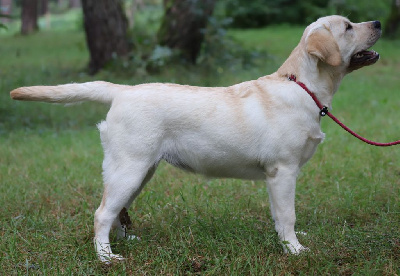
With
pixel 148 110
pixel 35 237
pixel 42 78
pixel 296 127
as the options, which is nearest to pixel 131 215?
pixel 35 237

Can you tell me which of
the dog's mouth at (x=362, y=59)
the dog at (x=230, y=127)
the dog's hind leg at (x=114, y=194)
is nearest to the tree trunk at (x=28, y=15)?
the dog at (x=230, y=127)

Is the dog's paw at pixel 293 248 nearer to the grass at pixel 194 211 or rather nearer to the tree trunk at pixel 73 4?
the grass at pixel 194 211

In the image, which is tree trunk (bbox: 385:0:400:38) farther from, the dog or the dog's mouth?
the dog

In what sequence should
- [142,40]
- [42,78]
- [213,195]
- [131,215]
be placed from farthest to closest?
[142,40], [42,78], [213,195], [131,215]

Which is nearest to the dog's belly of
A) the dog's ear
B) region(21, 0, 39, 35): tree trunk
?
the dog's ear

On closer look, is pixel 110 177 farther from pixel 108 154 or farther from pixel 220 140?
pixel 220 140

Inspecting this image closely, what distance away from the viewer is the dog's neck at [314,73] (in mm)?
3609

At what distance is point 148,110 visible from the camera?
3.53 metres

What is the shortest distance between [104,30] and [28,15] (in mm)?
15506

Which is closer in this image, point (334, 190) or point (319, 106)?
point (319, 106)

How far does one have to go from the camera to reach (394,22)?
57.2 ft

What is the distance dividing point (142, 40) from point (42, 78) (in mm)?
2233

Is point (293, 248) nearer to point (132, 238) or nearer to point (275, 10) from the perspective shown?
point (132, 238)

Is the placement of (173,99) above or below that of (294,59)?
below
